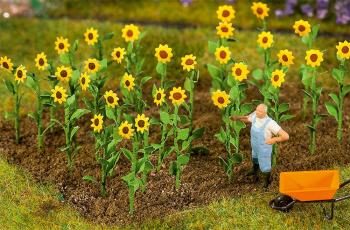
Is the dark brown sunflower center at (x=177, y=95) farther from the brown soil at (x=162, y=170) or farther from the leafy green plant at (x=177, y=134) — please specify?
the brown soil at (x=162, y=170)

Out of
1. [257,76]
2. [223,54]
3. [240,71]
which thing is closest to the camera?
[240,71]

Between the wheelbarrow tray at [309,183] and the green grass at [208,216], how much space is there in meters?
0.22

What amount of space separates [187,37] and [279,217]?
4.76m

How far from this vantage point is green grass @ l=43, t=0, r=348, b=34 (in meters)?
12.6

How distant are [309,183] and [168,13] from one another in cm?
578

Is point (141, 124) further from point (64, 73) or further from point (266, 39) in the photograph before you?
point (266, 39)

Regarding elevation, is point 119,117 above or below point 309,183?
above

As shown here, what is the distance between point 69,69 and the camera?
29.0 ft

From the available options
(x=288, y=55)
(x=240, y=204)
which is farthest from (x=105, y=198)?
(x=288, y=55)

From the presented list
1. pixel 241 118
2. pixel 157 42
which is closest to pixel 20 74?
pixel 241 118

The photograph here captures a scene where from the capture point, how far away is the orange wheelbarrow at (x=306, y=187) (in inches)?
303

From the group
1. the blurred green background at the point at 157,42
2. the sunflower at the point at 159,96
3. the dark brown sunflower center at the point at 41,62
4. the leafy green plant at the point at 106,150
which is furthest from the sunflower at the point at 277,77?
the dark brown sunflower center at the point at 41,62

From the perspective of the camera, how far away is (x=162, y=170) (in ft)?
28.8

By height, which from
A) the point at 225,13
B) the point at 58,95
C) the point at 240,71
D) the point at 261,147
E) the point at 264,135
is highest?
the point at 225,13
